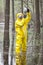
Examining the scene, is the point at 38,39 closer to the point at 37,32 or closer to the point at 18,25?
the point at 37,32

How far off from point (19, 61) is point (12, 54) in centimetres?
22

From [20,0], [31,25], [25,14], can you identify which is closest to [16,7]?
[20,0]

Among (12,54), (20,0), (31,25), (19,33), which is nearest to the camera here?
(19,33)

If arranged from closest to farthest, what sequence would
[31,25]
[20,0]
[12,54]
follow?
[12,54] → [31,25] → [20,0]

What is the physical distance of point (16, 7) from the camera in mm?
5336

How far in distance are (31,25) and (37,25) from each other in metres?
0.77

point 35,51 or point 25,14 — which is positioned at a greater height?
point 25,14

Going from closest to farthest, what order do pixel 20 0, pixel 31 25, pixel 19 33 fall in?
1. pixel 19 33
2. pixel 31 25
3. pixel 20 0

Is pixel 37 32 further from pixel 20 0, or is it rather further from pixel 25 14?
pixel 20 0

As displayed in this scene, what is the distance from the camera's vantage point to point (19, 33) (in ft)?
12.7

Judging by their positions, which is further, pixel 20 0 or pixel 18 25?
pixel 20 0

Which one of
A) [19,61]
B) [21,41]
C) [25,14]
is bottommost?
[19,61]

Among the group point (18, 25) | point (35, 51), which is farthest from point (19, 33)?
point (35, 51)

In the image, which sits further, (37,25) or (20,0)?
(20,0)
